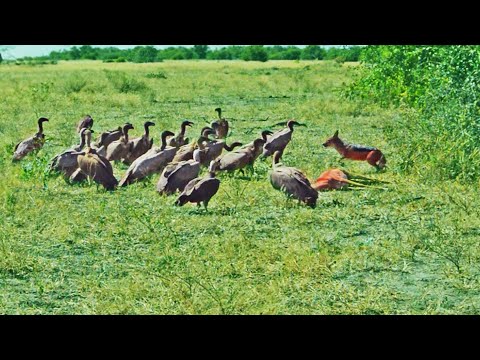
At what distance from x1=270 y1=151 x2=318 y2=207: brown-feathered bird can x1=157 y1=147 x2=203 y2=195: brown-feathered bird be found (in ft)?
2.82

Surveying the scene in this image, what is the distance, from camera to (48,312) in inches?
218

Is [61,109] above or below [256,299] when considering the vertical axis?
above

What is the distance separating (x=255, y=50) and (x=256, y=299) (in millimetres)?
29122

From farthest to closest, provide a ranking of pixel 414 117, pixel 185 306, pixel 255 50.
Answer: pixel 255 50, pixel 414 117, pixel 185 306

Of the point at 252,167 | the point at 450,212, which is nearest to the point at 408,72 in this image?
the point at 252,167

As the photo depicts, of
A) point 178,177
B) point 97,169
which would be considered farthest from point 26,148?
point 178,177

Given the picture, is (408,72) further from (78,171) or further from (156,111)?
(78,171)

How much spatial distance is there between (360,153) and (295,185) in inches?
88.2

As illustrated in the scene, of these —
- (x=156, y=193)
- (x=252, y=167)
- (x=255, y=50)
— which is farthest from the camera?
(x=255, y=50)

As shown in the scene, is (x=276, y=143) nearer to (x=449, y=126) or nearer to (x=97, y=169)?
(x=449, y=126)

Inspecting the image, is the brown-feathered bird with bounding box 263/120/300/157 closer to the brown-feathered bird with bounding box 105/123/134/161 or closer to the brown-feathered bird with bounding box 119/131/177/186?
the brown-feathered bird with bounding box 119/131/177/186

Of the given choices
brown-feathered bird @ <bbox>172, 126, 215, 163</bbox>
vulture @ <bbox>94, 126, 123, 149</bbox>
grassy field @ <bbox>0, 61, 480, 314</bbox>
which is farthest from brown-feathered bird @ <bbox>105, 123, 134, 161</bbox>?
brown-feathered bird @ <bbox>172, 126, 215, 163</bbox>

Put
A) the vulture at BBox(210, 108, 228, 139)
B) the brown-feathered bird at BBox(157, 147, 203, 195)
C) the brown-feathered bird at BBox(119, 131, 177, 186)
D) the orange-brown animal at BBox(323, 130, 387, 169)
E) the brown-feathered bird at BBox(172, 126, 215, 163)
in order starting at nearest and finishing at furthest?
the brown-feathered bird at BBox(157, 147, 203, 195), the brown-feathered bird at BBox(119, 131, 177, 186), the brown-feathered bird at BBox(172, 126, 215, 163), the orange-brown animal at BBox(323, 130, 387, 169), the vulture at BBox(210, 108, 228, 139)

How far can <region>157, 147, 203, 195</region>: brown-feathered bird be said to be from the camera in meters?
8.19
